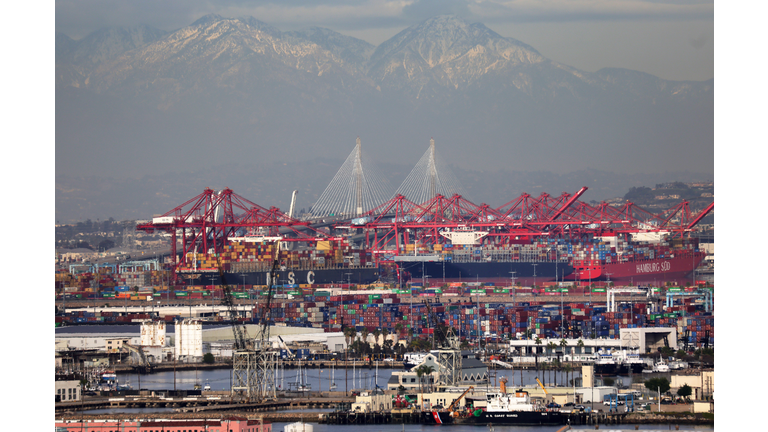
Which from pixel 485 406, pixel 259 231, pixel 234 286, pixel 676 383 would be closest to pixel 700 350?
pixel 676 383

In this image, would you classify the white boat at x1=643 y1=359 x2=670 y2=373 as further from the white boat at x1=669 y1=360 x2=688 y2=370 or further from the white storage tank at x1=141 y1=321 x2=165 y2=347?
the white storage tank at x1=141 y1=321 x2=165 y2=347

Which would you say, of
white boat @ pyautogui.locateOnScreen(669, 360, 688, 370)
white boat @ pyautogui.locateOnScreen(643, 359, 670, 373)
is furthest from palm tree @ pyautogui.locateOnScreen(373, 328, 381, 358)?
white boat @ pyautogui.locateOnScreen(669, 360, 688, 370)

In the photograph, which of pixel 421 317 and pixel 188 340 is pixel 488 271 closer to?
pixel 421 317

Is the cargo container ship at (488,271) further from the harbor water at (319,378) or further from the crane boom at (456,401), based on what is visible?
the crane boom at (456,401)

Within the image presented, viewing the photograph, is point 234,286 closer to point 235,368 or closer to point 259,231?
point 259,231

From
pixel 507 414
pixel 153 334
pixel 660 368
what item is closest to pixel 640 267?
pixel 153 334

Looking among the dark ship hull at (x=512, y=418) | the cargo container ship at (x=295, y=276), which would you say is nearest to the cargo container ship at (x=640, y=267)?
the cargo container ship at (x=295, y=276)
